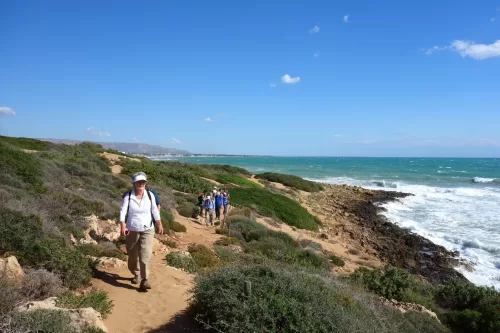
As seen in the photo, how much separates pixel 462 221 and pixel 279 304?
25138 millimetres

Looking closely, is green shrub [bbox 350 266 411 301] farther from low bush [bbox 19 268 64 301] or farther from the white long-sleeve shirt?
low bush [bbox 19 268 64 301]

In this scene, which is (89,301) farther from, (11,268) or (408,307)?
(408,307)

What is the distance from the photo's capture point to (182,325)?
209 inches

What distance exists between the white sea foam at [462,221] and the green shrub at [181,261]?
40.2 ft

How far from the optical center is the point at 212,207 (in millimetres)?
16422

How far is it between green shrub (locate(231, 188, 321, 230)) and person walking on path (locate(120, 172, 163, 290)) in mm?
15569

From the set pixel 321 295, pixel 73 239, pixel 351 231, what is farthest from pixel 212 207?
pixel 321 295

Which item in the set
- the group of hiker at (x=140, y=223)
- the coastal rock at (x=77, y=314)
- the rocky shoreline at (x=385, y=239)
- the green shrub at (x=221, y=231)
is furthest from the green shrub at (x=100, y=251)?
the rocky shoreline at (x=385, y=239)

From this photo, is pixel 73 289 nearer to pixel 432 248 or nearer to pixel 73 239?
pixel 73 239

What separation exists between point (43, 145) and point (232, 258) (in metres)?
27.6

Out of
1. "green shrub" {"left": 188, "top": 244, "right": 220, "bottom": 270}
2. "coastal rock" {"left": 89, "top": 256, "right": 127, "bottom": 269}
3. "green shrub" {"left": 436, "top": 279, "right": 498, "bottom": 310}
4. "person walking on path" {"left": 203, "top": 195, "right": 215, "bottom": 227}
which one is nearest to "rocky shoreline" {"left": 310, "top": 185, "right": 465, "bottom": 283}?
"green shrub" {"left": 436, "top": 279, "right": 498, "bottom": 310}

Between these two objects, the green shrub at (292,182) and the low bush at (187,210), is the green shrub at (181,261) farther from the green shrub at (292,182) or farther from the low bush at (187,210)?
the green shrub at (292,182)

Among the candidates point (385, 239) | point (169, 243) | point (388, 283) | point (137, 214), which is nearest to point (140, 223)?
point (137, 214)

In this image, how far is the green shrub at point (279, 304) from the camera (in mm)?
4285
